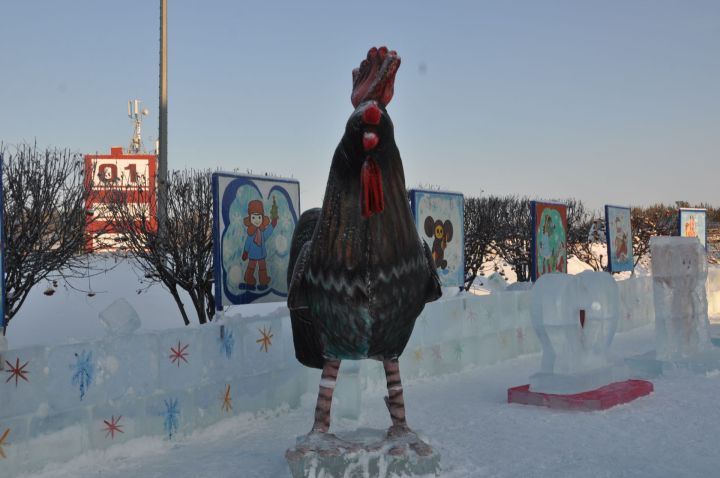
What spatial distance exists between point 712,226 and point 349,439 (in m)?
29.9

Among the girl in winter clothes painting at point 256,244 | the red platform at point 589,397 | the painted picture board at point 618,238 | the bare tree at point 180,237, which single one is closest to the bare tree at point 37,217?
the bare tree at point 180,237

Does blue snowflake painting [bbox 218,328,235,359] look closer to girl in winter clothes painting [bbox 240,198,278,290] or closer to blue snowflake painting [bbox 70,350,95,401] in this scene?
girl in winter clothes painting [bbox 240,198,278,290]

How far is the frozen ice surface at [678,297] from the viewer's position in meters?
8.61

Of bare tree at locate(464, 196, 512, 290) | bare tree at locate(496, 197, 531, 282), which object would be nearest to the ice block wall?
bare tree at locate(464, 196, 512, 290)

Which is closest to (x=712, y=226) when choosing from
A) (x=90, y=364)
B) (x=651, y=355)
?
(x=651, y=355)

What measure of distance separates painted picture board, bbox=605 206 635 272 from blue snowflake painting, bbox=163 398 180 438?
33.5 feet

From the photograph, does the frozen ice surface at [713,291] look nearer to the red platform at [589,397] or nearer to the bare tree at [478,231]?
the bare tree at [478,231]

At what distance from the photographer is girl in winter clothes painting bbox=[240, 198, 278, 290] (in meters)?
6.57

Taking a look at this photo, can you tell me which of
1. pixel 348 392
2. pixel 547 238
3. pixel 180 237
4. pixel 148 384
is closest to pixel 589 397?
pixel 348 392

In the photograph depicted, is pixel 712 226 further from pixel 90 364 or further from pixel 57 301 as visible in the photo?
pixel 90 364

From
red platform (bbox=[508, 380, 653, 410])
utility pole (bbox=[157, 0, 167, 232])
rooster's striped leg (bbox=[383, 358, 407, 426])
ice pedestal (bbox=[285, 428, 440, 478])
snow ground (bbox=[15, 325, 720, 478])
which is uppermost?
utility pole (bbox=[157, 0, 167, 232])

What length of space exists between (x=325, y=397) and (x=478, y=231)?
1559 cm

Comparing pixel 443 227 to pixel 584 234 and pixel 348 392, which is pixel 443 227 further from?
pixel 584 234

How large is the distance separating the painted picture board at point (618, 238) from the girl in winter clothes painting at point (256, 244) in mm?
8928
